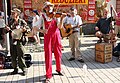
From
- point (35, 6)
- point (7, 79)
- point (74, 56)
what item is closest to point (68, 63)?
point (74, 56)

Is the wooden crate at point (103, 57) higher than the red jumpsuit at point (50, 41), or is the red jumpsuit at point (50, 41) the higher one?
the red jumpsuit at point (50, 41)

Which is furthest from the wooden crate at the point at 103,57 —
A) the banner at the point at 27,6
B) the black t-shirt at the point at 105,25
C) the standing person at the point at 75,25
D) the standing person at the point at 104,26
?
the banner at the point at 27,6

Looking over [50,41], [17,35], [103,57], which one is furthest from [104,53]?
[17,35]

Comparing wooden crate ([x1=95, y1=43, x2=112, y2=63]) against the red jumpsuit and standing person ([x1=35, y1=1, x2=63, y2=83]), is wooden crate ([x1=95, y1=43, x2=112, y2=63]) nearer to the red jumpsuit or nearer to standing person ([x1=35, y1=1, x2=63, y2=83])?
the red jumpsuit

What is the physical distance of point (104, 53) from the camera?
27.0 ft

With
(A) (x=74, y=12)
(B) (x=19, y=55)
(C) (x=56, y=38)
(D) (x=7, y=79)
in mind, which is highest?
(A) (x=74, y=12)

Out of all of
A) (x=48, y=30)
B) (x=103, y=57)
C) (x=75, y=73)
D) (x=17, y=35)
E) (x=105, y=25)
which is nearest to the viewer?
(x=48, y=30)

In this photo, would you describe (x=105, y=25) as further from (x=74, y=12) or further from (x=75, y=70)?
(x=75, y=70)

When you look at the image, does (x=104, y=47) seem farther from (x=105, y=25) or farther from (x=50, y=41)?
(x=50, y=41)

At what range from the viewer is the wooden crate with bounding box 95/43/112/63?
27.0 ft

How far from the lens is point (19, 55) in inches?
267

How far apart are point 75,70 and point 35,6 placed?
8154 mm

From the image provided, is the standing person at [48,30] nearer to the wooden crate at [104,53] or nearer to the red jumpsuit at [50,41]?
the red jumpsuit at [50,41]

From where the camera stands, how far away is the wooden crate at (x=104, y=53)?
823cm
